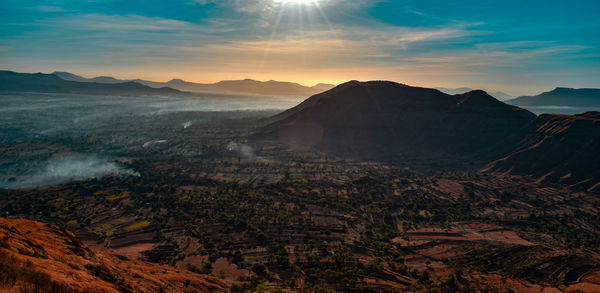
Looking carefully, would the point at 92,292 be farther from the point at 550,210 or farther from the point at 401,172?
the point at 401,172

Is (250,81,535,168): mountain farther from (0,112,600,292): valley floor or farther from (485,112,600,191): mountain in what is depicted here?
(0,112,600,292): valley floor

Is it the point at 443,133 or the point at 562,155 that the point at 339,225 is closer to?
the point at 562,155

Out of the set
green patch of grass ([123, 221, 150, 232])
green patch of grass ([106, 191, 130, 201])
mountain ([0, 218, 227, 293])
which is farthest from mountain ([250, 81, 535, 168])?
mountain ([0, 218, 227, 293])

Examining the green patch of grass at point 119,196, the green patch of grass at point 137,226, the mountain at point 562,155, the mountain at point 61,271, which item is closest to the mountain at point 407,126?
the mountain at point 562,155

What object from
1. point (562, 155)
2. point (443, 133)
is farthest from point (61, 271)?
point (443, 133)

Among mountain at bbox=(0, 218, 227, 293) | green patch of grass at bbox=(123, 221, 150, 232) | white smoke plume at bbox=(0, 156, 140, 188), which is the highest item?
mountain at bbox=(0, 218, 227, 293)

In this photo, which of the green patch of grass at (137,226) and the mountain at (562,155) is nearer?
the green patch of grass at (137,226)

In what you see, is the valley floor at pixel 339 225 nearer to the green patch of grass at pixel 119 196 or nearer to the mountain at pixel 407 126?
the green patch of grass at pixel 119 196
